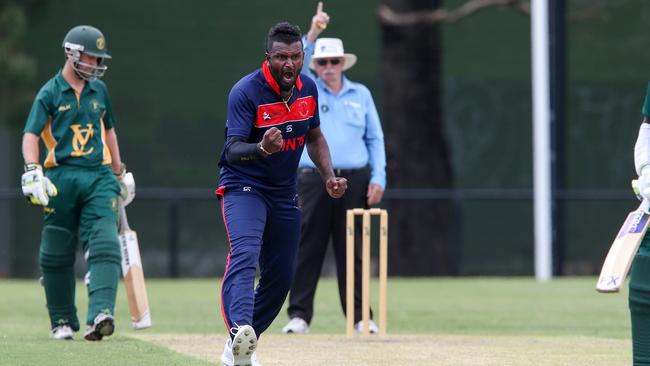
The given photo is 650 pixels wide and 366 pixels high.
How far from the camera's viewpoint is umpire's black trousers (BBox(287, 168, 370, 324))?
11.2m

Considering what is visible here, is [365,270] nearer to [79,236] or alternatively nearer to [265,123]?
[79,236]

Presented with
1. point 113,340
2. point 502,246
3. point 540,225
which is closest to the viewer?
point 113,340

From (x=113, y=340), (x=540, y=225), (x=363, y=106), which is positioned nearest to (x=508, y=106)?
(x=540, y=225)

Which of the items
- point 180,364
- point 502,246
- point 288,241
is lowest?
point 502,246

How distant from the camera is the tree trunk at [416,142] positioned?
2028cm

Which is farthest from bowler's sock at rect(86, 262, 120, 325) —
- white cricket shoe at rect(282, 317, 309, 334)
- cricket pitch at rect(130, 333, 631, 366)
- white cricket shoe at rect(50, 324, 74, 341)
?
white cricket shoe at rect(282, 317, 309, 334)

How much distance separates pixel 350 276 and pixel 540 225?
334 inches

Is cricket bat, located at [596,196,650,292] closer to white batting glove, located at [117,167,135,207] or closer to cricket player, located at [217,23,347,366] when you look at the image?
cricket player, located at [217,23,347,366]

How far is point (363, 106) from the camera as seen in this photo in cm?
1118

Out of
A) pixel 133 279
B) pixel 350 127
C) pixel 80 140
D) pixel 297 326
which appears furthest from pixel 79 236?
pixel 350 127

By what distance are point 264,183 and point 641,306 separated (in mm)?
2254

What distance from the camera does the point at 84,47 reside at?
992 centimetres

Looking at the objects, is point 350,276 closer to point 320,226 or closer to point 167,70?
point 320,226

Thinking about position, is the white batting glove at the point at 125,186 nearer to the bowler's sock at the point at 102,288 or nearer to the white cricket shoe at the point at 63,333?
the bowler's sock at the point at 102,288
